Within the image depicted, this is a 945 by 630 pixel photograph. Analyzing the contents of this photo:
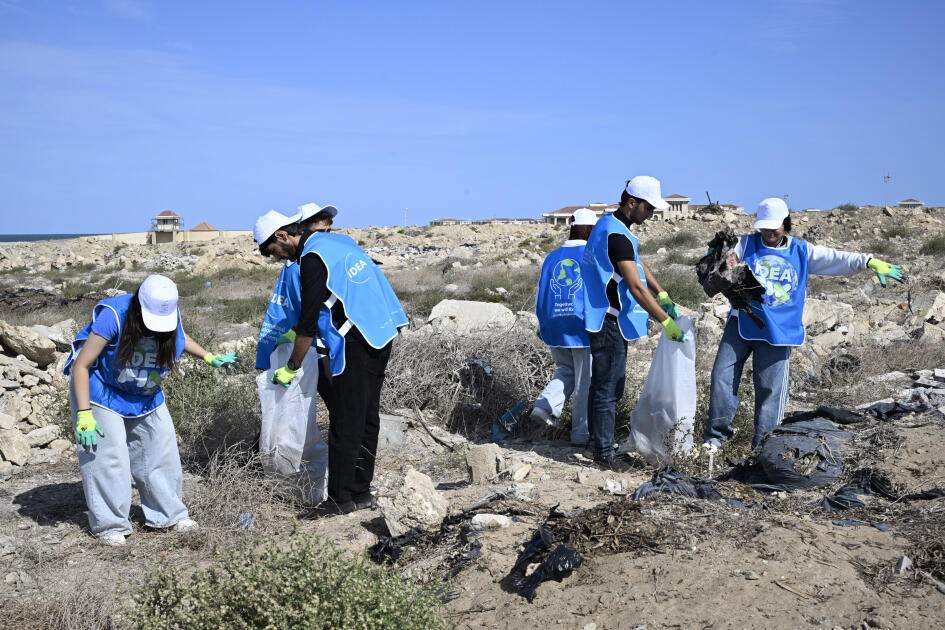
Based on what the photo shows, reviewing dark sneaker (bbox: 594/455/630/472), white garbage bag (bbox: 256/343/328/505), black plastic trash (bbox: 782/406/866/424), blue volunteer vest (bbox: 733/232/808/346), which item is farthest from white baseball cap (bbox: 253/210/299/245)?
black plastic trash (bbox: 782/406/866/424)

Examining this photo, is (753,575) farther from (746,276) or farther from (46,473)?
(46,473)

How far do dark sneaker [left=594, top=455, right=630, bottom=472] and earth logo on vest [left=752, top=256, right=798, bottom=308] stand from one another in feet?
4.25

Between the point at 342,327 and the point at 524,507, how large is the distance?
50.5 inches

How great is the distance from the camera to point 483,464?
4609mm

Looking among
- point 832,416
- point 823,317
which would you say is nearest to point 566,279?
point 832,416

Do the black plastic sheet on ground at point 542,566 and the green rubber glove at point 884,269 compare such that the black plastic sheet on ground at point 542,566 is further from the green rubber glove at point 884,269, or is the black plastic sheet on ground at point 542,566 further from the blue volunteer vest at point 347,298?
the green rubber glove at point 884,269

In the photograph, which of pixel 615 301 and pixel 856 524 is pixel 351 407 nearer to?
pixel 615 301

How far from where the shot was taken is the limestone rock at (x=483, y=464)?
4605 millimetres

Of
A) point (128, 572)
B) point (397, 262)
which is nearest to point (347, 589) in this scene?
point (128, 572)

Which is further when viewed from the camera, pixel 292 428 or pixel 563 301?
pixel 563 301

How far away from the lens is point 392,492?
4.64m

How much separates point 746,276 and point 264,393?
2.81 m

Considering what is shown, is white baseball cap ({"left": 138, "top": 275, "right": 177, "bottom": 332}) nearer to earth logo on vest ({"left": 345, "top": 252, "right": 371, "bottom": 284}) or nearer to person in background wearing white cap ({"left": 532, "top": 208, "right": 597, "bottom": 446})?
earth logo on vest ({"left": 345, "top": 252, "right": 371, "bottom": 284})

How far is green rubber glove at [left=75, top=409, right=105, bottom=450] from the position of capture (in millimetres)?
3705
